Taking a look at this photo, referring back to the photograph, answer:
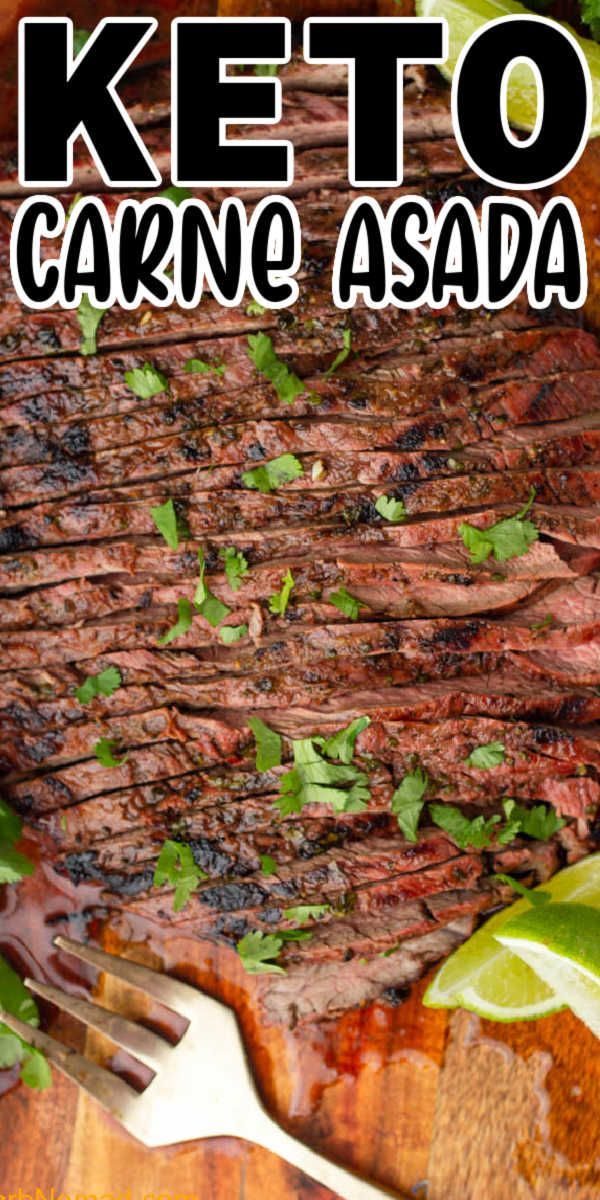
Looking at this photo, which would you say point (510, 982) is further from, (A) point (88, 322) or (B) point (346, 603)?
(A) point (88, 322)

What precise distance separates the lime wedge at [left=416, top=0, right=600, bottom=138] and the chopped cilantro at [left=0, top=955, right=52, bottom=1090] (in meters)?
4.26

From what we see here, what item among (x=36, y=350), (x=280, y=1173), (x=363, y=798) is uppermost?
(x=36, y=350)

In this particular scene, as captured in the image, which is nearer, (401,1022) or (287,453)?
(287,453)

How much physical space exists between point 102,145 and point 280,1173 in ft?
14.3

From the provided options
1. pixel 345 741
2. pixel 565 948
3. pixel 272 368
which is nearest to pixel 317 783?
pixel 345 741

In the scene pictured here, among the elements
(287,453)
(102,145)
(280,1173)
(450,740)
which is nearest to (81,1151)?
(280,1173)

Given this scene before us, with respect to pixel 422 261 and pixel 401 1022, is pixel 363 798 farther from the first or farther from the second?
pixel 422 261

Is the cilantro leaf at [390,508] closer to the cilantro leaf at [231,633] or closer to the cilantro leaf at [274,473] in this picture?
the cilantro leaf at [274,473]

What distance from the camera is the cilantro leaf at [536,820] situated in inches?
166

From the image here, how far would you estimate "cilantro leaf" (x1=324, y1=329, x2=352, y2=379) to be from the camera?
13.3 feet

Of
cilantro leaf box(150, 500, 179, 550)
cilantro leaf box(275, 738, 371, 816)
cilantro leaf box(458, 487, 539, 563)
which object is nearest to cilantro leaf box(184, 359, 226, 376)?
cilantro leaf box(150, 500, 179, 550)

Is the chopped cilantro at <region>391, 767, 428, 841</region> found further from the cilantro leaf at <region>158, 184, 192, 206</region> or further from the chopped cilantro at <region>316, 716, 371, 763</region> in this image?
the cilantro leaf at <region>158, 184, 192, 206</region>

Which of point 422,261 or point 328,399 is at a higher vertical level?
point 422,261

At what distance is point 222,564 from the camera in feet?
13.2
